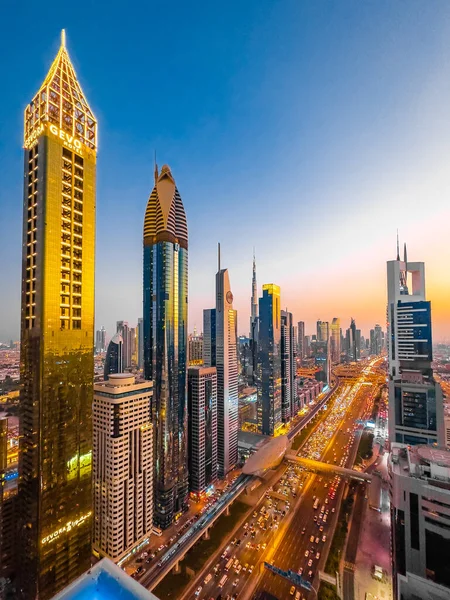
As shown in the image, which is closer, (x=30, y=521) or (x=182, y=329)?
(x=30, y=521)

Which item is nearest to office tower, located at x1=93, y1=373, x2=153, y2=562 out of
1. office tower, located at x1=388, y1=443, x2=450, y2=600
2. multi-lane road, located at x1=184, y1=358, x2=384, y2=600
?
multi-lane road, located at x1=184, y1=358, x2=384, y2=600

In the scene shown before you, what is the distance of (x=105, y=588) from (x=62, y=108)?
154 feet

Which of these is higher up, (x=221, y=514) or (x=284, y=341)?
(x=284, y=341)

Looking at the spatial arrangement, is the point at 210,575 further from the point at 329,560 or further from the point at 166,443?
the point at 166,443

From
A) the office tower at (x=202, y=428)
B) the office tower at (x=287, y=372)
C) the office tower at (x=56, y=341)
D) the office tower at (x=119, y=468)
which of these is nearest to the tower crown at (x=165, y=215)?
the office tower at (x=56, y=341)

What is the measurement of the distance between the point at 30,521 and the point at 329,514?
173 feet

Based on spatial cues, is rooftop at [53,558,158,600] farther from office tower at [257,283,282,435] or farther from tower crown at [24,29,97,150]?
office tower at [257,283,282,435]

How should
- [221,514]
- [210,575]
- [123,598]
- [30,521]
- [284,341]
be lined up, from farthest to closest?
[284,341] < [221,514] < [210,575] < [30,521] < [123,598]

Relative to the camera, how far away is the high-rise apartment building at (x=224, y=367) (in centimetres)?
7800

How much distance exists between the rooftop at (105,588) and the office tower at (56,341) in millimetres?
26971

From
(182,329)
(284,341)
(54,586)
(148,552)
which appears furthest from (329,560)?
(284,341)

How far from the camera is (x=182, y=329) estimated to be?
67125 millimetres

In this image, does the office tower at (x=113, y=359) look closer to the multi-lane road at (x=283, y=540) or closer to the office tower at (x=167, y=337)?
the office tower at (x=167, y=337)

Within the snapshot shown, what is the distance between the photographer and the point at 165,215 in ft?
227
